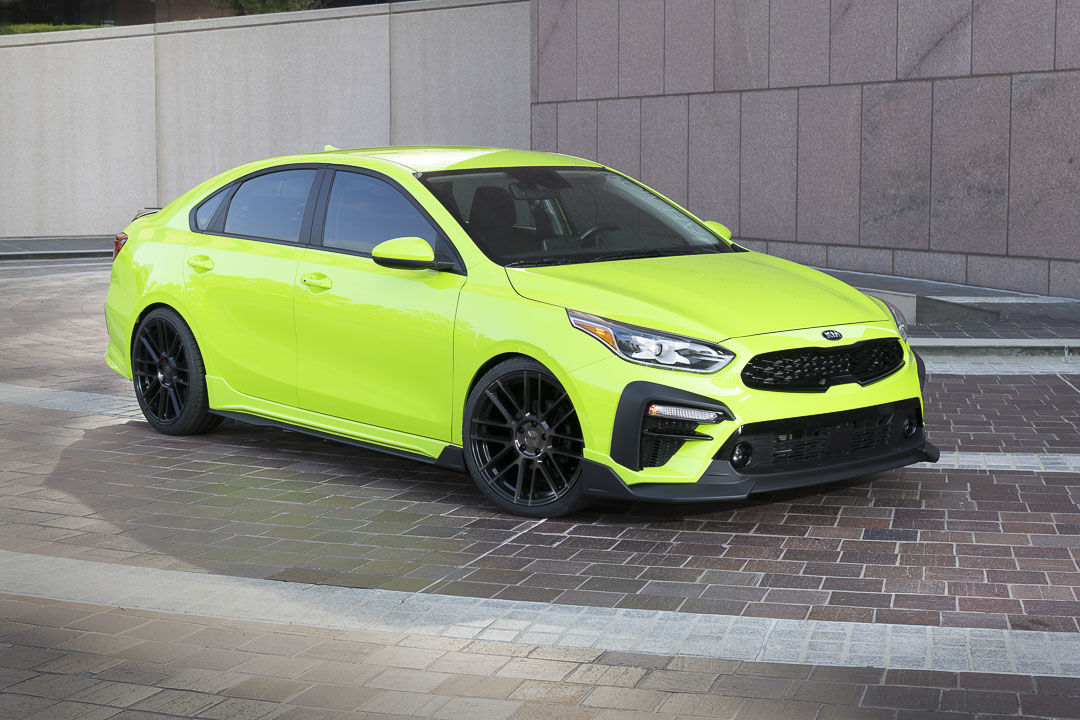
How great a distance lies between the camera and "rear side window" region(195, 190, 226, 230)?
8602 millimetres

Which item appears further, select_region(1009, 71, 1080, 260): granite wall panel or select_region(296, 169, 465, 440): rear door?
select_region(1009, 71, 1080, 260): granite wall panel

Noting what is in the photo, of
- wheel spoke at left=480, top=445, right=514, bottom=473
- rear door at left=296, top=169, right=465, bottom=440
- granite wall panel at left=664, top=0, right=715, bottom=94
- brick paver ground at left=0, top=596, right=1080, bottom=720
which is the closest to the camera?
brick paver ground at left=0, top=596, right=1080, bottom=720

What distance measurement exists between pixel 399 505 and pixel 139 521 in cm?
122

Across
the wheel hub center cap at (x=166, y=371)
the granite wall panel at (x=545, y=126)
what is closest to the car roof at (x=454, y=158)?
the wheel hub center cap at (x=166, y=371)

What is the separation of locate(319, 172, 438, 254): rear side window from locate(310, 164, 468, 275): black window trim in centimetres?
2

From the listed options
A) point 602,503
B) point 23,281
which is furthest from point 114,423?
point 23,281

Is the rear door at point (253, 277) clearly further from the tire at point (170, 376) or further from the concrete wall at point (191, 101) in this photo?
the concrete wall at point (191, 101)

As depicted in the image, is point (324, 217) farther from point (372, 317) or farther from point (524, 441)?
point (524, 441)

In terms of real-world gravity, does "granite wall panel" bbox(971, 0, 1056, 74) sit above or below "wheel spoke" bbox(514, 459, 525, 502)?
above

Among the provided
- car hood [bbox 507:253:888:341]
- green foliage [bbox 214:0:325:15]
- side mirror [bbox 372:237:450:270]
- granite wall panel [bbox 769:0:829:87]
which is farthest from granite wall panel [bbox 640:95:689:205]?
green foliage [bbox 214:0:325:15]

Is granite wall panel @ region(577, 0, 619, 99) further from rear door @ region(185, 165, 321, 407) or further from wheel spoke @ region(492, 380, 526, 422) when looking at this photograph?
wheel spoke @ region(492, 380, 526, 422)

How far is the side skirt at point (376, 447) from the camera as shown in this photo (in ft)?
23.1

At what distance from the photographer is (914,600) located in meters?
5.43

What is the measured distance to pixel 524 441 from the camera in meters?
6.71
